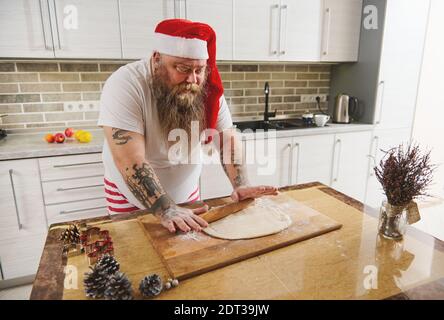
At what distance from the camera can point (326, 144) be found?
9.08 feet

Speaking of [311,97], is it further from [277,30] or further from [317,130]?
[277,30]

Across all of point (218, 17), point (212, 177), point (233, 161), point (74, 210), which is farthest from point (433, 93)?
point (74, 210)

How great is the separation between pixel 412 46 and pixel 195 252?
3.00 m

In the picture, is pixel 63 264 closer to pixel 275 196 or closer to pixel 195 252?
pixel 195 252

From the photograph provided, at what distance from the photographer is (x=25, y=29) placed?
1956 millimetres

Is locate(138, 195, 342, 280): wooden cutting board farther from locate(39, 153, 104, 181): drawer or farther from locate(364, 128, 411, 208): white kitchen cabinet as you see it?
locate(364, 128, 411, 208): white kitchen cabinet

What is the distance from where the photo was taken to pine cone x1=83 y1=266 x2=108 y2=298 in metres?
0.73

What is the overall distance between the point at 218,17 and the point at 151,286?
2150 mm

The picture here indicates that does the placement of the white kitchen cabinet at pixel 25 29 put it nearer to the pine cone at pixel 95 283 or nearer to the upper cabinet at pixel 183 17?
the upper cabinet at pixel 183 17

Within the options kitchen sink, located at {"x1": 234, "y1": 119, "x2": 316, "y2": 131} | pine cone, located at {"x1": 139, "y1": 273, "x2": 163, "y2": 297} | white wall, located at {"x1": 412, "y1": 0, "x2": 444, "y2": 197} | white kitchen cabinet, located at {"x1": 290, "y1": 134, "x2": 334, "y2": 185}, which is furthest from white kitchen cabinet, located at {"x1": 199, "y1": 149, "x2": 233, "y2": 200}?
white wall, located at {"x1": 412, "y1": 0, "x2": 444, "y2": 197}

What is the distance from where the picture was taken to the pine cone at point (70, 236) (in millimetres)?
955

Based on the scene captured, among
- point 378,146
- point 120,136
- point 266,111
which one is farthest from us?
point 378,146

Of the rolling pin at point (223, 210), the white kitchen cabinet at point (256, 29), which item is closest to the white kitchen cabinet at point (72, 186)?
the rolling pin at point (223, 210)

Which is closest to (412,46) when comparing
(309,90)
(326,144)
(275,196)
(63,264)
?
(309,90)
